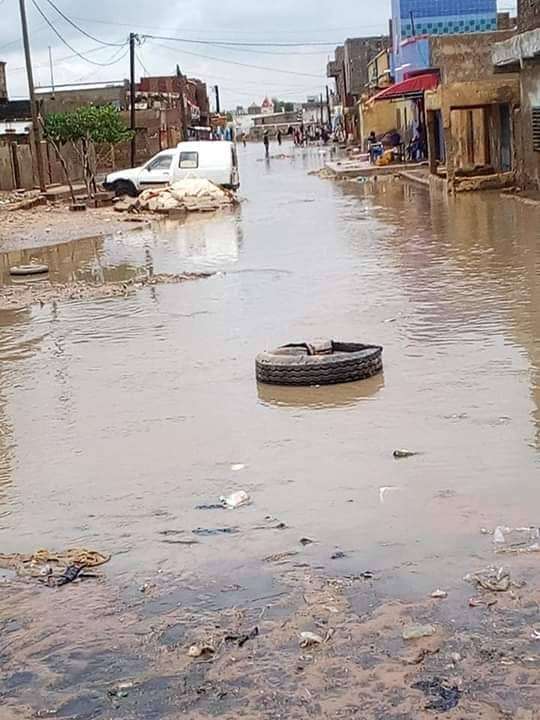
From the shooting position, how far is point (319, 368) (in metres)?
8.35

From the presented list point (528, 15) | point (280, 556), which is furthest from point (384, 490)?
point (528, 15)

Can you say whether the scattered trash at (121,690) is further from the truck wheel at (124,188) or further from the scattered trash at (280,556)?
the truck wheel at (124,188)

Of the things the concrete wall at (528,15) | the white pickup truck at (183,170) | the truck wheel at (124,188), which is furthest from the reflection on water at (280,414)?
the truck wheel at (124,188)

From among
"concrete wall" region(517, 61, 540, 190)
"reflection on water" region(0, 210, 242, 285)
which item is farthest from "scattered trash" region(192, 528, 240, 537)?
"concrete wall" region(517, 61, 540, 190)

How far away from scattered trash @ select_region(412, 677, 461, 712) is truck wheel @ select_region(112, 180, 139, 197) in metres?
28.4

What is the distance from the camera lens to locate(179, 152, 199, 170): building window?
30.7 metres

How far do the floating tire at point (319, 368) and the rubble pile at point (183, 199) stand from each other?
19681mm

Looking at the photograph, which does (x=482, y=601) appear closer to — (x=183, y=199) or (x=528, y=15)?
(x=528, y=15)

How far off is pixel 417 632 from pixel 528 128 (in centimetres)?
2033

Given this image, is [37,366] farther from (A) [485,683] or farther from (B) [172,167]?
(B) [172,167]

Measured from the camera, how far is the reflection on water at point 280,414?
5.61 meters

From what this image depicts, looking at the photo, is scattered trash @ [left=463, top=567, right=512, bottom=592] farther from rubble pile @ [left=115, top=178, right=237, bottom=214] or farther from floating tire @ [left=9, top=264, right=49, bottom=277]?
rubble pile @ [left=115, top=178, right=237, bottom=214]

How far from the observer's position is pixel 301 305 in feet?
40.6

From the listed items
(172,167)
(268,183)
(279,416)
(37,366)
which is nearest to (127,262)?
(37,366)
